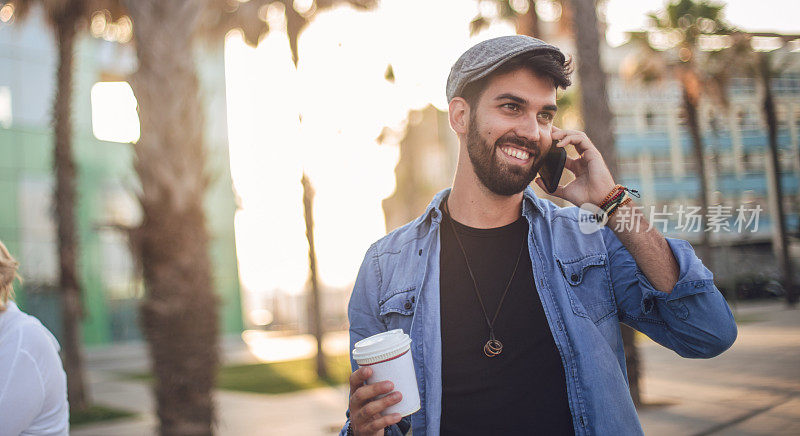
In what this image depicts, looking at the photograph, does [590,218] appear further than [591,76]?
No

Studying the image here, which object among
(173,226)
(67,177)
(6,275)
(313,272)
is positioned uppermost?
(67,177)

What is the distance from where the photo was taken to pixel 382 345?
195cm

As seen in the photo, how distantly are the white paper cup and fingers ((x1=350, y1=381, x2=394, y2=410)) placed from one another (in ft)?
0.09

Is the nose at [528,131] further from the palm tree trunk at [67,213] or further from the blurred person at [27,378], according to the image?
the palm tree trunk at [67,213]

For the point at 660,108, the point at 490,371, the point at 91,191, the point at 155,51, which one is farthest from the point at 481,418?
the point at 91,191

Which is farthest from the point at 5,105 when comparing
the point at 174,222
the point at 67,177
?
the point at 174,222

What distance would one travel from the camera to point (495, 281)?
7.84 ft

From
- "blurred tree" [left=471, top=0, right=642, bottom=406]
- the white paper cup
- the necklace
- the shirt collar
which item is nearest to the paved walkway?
"blurred tree" [left=471, top=0, right=642, bottom=406]

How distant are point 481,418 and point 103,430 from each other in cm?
961

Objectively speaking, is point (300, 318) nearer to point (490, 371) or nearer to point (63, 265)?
point (63, 265)

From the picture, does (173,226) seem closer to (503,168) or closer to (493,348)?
(503,168)

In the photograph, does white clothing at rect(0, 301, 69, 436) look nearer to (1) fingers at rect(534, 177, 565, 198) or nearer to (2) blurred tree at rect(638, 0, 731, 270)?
(1) fingers at rect(534, 177, 565, 198)

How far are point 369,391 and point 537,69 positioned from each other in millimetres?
1310

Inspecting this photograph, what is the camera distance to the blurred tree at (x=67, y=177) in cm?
1175
